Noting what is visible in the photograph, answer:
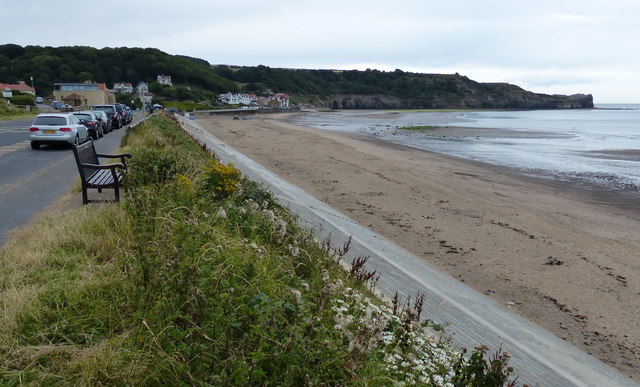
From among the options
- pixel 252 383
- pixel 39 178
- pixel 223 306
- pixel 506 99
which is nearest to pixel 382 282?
pixel 223 306

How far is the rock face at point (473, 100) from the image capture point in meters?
170

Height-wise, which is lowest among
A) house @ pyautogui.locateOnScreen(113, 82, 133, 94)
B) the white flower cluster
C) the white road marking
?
house @ pyautogui.locateOnScreen(113, 82, 133, 94)

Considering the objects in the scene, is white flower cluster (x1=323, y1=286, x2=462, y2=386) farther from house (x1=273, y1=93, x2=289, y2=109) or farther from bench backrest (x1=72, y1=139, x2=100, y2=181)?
house (x1=273, y1=93, x2=289, y2=109)

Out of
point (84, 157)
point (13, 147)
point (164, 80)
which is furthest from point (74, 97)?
point (84, 157)

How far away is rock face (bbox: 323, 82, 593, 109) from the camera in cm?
17050

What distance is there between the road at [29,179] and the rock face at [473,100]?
497ft

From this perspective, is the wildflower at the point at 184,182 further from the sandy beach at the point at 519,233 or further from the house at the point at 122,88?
the house at the point at 122,88

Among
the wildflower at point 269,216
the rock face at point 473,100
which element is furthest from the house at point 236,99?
the wildflower at point 269,216

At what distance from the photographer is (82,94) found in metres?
89.2

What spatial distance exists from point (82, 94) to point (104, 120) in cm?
7124

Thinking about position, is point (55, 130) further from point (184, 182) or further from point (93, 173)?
point (184, 182)

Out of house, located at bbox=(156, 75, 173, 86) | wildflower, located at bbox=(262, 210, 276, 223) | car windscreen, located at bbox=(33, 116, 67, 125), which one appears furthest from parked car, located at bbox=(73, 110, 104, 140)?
house, located at bbox=(156, 75, 173, 86)

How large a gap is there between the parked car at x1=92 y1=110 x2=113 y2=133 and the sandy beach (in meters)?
11.5

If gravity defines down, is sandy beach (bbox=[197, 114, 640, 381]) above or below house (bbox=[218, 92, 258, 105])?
above
